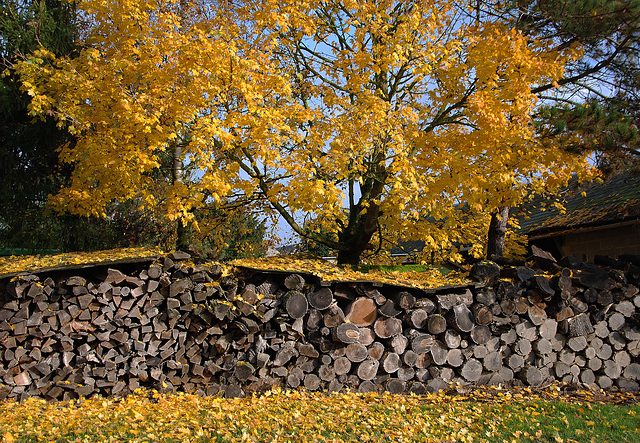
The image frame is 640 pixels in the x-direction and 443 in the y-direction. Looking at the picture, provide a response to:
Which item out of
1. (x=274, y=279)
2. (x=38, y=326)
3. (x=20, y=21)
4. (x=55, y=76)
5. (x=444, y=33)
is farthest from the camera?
(x=20, y=21)

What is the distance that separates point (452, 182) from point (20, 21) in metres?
10.2

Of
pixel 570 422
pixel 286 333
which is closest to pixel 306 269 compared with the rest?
pixel 286 333

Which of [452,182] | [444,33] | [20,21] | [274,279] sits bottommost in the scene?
[274,279]

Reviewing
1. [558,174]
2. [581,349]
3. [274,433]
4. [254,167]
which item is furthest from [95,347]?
[558,174]

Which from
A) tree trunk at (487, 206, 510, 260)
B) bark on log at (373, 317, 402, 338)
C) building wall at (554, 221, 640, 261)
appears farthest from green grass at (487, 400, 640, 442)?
building wall at (554, 221, 640, 261)

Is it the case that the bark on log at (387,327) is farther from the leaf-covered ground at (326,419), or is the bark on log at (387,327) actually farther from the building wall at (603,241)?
the building wall at (603,241)

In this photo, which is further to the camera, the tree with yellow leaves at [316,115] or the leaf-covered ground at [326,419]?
the tree with yellow leaves at [316,115]

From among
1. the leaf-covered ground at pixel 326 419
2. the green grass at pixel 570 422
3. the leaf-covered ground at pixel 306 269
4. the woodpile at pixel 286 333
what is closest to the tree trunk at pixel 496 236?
the leaf-covered ground at pixel 306 269

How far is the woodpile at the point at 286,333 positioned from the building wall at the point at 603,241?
3.53 m

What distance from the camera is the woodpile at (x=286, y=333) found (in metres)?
5.67

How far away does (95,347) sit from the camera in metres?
5.78

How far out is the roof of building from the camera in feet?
29.1

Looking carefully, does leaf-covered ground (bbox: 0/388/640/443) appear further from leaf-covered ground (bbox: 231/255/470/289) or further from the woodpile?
leaf-covered ground (bbox: 231/255/470/289)

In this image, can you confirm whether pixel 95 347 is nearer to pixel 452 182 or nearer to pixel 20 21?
pixel 452 182
